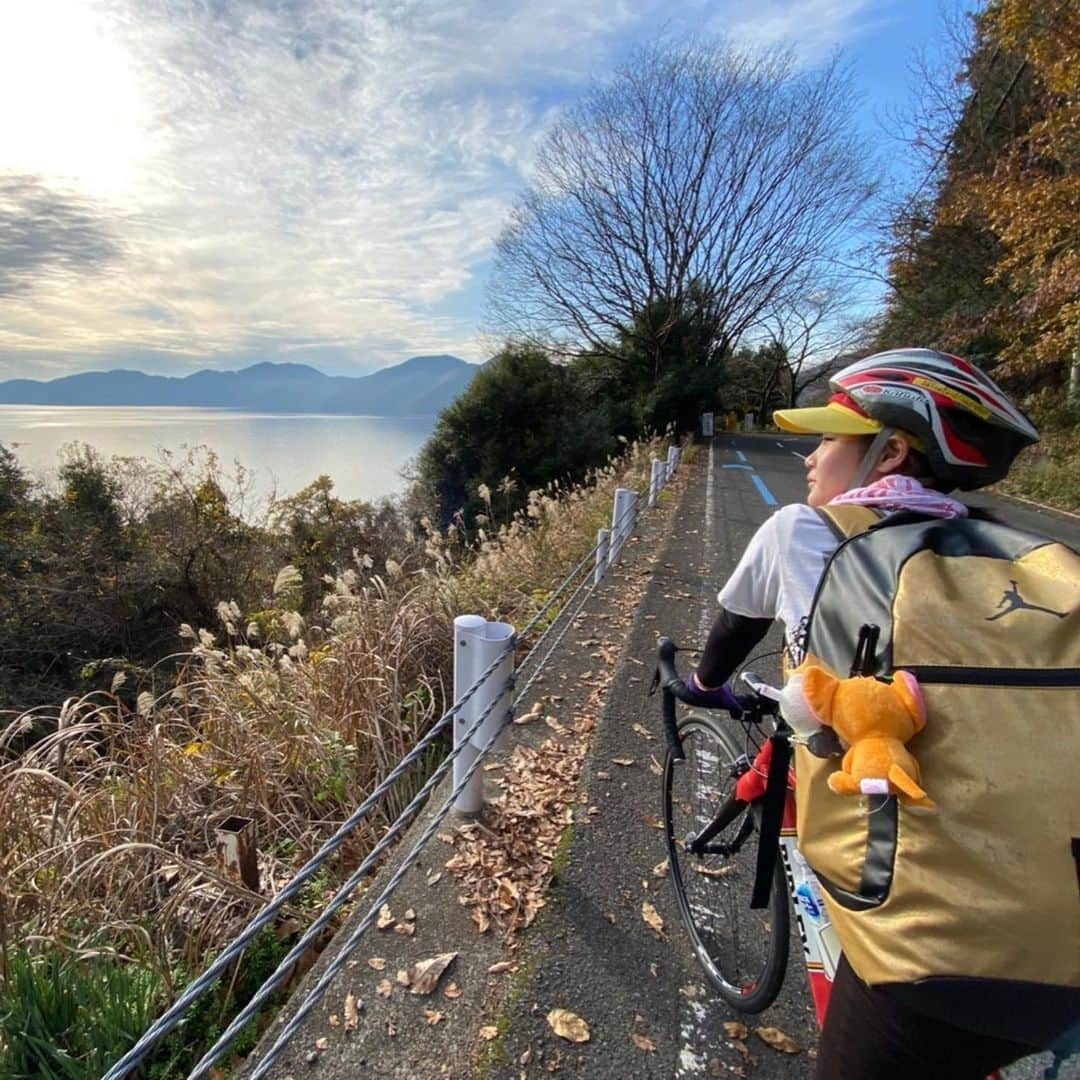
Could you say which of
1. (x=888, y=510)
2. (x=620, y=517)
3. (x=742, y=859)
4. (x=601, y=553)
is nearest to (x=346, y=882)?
(x=742, y=859)

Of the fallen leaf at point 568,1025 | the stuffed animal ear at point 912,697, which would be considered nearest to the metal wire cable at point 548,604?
the fallen leaf at point 568,1025

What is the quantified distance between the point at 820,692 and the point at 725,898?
6.08 feet

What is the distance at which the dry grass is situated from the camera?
2309 millimetres

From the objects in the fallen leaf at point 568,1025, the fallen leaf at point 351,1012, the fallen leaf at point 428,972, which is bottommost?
the fallen leaf at point 568,1025

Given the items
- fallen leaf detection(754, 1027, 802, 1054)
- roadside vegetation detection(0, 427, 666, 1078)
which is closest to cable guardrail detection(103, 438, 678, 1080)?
roadside vegetation detection(0, 427, 666, 1078)

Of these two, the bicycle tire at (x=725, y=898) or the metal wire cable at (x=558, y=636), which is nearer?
the bicycle tire at (x=725, y=898)

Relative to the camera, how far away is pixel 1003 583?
36.0 inches

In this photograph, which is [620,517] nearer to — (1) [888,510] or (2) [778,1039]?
(2) [778,1039]

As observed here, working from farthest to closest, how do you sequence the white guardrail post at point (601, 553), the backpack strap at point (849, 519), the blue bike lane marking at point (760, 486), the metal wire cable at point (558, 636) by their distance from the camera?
the blue bike lane marking at point (760, 486) → the white guardrail post at point (601, 553) → the metal wire cable at point (558, 636) → the backpack strap at point (849, 519)

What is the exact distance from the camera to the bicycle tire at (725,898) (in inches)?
67.5

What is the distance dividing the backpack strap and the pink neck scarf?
3 centimetres

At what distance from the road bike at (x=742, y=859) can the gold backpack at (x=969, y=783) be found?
32 cm

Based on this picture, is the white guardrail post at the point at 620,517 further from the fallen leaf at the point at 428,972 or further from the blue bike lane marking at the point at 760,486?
the blue bike lane marking at the point at 760,486

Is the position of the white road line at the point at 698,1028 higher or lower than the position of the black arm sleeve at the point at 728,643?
lower
